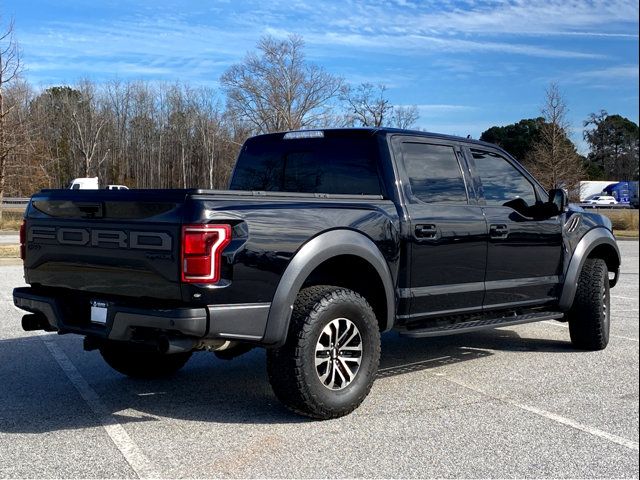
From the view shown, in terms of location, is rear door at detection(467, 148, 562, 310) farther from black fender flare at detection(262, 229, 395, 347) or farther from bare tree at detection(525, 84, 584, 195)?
bare tree at detection(525, 84, 584, 195)

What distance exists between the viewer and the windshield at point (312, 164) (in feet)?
17.9

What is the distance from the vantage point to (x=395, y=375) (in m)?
5.89

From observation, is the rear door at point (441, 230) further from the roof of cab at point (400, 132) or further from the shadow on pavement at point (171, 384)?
the shadow on pavement at point (171, 384)

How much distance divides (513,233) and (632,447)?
2247mm

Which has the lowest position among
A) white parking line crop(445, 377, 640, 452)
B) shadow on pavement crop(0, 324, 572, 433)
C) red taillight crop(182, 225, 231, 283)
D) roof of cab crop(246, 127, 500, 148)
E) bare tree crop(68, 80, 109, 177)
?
shadow on pavement crop(0, 324, 572, 433)

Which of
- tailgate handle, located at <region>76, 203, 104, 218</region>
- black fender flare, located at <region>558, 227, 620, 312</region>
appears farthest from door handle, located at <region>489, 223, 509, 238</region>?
tailgate handle, located at <region>76, 203, 104, 218</region>

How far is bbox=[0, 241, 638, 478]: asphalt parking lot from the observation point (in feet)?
12.5

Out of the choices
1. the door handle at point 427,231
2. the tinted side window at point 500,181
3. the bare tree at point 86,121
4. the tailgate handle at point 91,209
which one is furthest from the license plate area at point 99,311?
the bare tree at point 86,121

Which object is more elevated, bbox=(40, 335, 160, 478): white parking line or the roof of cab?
the roof of cab

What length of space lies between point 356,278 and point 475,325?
1.20m

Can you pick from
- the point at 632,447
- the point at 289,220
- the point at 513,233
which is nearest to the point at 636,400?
the point at 632,447

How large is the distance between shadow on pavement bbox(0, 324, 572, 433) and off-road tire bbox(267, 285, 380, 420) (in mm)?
215

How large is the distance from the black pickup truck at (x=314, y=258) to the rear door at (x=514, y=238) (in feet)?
0.05

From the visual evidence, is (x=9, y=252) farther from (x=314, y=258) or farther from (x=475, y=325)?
(x=314, y=258)
